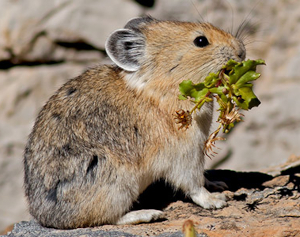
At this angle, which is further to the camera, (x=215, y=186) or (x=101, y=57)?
(x=101, y=57)

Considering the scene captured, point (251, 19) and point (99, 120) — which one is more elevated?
point (251, 19)

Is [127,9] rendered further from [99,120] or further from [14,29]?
[99,120]

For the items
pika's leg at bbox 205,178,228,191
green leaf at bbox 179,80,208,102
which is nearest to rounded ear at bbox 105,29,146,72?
green leaf at bbox 179,80,208,102

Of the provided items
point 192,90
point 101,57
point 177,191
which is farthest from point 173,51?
point 101,57

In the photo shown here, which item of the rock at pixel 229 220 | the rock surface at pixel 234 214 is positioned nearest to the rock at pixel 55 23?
the rock surface at pixel 234 214

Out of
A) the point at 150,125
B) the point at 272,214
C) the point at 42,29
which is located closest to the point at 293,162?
the point at 272,214

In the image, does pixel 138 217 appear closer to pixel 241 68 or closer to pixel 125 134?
pixel 125 134
